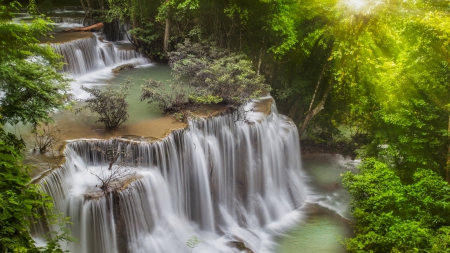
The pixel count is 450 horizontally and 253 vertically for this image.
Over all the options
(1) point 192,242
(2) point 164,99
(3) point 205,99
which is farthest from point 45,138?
(3) point 205,99

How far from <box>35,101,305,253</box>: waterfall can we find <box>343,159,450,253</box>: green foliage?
3.51 meters

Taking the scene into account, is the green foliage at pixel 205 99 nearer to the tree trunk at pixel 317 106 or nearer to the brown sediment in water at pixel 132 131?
the brown sediment in water at pixel 132 131

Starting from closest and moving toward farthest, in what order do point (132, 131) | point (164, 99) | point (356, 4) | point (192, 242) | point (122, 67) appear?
point (192, 242) → point (132, 131) → point (164, 99) → point (356, 4) → point (122, 67)

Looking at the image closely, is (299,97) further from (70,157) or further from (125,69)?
(70,157)

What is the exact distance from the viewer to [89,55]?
19.0 meters

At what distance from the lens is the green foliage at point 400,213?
36.0ft

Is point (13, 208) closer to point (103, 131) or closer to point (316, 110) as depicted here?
point (103, 131)

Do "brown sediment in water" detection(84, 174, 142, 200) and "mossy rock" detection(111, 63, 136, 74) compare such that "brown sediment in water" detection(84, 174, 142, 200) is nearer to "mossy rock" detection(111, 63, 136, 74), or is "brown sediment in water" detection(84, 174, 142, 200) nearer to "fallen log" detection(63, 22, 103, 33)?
"mossy rock" detection(111, 63, 136, 74)

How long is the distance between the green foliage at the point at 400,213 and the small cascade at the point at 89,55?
1360 cm

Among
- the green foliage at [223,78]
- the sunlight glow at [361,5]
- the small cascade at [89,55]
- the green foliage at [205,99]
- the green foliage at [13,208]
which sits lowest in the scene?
the green foliage at [13,208]

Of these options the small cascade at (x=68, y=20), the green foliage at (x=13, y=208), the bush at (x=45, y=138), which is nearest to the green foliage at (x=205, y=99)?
the bush at (x=45, y=138)

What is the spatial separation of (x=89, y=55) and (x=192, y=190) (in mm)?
10376

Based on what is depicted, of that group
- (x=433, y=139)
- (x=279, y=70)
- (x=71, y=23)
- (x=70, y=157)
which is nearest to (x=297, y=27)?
(x=279, y=70)

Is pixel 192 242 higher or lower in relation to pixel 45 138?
lower
